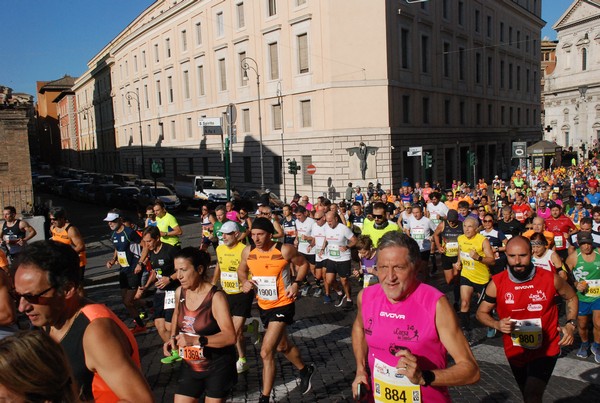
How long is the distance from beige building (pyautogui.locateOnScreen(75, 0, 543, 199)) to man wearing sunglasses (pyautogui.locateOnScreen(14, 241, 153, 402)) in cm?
3011

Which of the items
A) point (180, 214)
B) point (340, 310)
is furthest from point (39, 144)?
point (340, 310)

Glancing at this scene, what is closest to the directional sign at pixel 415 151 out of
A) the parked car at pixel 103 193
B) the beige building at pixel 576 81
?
the parked car at pixel 103 193

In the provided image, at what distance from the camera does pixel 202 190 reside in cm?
3188

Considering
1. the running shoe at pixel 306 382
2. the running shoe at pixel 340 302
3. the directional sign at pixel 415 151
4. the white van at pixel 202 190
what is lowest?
the running shoe at pixel 340 302

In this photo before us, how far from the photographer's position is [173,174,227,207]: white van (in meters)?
31.3

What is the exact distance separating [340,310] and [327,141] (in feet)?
79.2

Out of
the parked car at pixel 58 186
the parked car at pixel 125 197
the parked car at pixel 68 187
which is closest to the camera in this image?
the parked car at pixel 125 197

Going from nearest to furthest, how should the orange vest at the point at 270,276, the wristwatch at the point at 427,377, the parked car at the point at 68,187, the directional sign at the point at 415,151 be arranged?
1. the wristwatch at the point at 427,377
2. the orange vest at the point at 270,276
3. the directional sign at the point at 415,151
4. the parked car at the point at 68,187

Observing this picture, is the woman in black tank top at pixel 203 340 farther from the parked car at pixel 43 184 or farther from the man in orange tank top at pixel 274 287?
the parked car at pixel 43 184

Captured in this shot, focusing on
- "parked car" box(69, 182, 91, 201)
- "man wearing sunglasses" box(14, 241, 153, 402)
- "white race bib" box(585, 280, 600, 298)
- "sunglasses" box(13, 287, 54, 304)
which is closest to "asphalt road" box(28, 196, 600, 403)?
"white race bib" box(585, 280, 600, 298)

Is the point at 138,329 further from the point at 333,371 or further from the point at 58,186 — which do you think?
the point at 58,186

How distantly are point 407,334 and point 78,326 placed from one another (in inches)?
69.1

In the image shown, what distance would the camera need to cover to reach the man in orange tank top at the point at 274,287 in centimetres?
579

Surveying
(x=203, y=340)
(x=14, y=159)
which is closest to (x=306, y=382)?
(x=203, y=340)
